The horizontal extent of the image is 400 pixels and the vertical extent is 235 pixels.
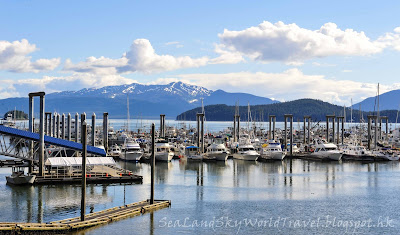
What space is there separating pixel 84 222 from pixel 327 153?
77.3m

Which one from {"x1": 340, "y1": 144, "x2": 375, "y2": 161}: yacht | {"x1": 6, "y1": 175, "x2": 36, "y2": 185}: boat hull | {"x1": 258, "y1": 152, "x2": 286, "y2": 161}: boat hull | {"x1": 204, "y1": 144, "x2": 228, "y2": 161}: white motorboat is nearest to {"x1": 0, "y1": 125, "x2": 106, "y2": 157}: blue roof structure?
{"x1": 6, "y1": 175, "x2": 36, "y2": 185}: boat hull

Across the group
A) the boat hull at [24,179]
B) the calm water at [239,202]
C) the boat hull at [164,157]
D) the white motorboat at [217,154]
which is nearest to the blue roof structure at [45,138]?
the boat hull at [24,179]

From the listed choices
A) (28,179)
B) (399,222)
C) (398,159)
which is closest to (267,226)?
(399,222)

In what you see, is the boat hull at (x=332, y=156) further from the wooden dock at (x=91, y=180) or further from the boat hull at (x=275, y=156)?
the wooden dock at (x=91, y=180)

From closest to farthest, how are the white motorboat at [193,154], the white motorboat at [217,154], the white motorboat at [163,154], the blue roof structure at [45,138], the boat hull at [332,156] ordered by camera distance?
the blue roof structure at [45,138], the white motorboat at [163,154], the white motorboat at [217,154], the white motorboat at [193,154], the boat hull at [332,156]

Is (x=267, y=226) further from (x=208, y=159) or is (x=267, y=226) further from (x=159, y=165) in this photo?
(x=208, y=159)

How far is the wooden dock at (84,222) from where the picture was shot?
34750 mm

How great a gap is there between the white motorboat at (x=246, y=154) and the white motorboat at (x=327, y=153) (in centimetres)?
1432

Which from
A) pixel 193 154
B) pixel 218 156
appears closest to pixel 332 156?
pixel 218 156

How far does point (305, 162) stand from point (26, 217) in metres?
71.7

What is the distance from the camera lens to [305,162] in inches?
4065

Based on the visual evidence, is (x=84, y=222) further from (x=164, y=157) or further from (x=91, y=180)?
(x=164, y=157)

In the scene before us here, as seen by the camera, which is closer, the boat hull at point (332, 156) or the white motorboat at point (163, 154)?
the white motorboat at point (163, 154)

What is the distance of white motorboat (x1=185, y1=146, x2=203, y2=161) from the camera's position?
10375 centimetres
